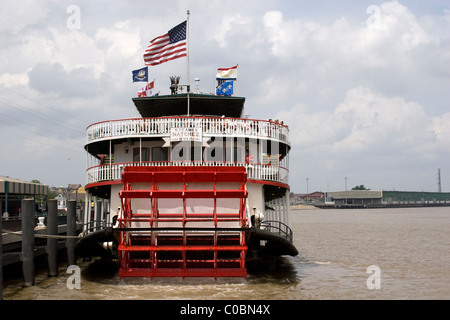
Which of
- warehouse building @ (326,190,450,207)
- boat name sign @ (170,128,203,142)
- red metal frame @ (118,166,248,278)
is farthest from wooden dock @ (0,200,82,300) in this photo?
warehouse building @ (326,190,450,207)

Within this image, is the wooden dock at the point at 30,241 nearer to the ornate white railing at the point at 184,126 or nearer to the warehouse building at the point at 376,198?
the ornate white railing at the point at 184,126

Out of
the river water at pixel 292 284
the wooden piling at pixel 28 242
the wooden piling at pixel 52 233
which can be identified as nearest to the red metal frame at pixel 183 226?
the river water at pixel 292 284

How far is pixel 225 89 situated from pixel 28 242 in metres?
8.36

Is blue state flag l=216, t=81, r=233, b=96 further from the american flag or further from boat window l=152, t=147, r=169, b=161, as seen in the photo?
boat window l=152, t=147, r=169, b=161

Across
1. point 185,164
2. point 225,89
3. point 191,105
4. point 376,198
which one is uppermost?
point 225,89

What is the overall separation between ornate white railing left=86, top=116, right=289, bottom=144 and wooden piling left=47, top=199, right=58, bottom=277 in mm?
2294

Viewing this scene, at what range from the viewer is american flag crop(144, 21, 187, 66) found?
1575 centimetres

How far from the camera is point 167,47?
626 inches

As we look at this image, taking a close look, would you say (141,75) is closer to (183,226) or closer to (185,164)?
(185,164)

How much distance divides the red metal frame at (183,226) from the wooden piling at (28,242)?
195 centimetres

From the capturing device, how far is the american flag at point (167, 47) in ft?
51.7

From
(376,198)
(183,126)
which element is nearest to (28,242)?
(183,126)
